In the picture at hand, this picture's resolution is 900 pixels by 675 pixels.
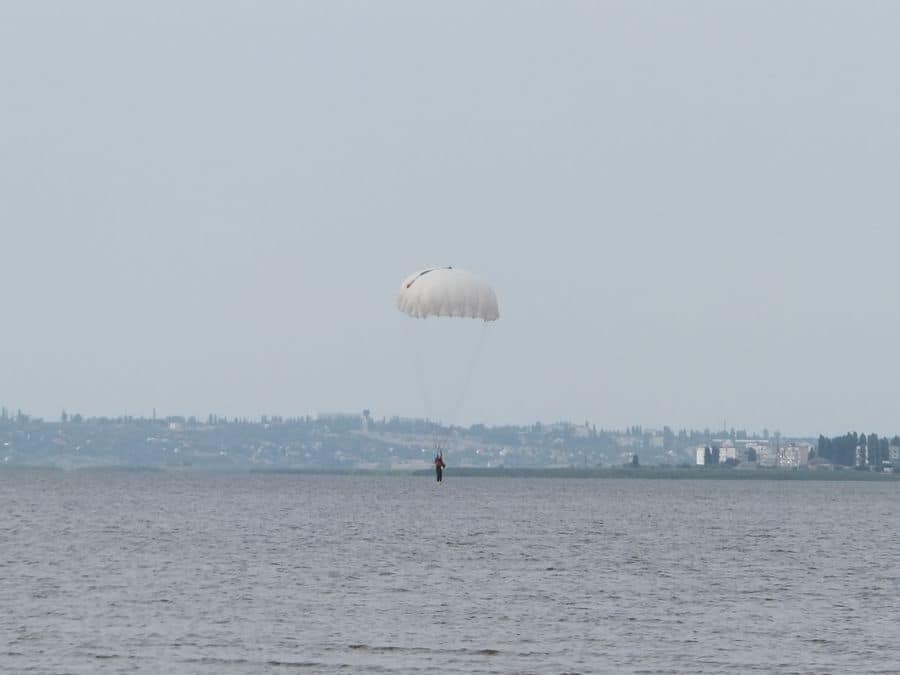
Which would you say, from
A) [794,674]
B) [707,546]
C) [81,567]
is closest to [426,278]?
[707,546]

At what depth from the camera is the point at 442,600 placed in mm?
53688

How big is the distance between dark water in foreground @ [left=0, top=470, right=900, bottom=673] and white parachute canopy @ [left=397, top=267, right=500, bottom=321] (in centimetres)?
1438

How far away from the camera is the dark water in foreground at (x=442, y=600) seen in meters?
39.6

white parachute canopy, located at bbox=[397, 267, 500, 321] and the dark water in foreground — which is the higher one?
white parachute canopy, located at bbox=[397, 267, 500, 321]

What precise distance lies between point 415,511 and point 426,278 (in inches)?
2412

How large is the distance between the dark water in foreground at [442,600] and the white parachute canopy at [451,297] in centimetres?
1438

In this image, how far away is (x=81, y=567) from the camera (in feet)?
222

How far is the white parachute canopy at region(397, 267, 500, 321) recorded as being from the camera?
88312mm

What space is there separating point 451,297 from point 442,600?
36.8m

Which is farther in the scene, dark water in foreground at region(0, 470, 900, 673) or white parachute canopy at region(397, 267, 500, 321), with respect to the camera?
white parachute canopy at region(397, 267, 500, 321)

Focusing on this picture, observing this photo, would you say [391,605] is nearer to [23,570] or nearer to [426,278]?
[23,570]

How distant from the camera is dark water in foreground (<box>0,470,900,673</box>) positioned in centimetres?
3962

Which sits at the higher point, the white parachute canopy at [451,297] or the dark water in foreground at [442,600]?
the white parachute canopy at [451,297]

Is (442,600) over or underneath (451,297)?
underneath
